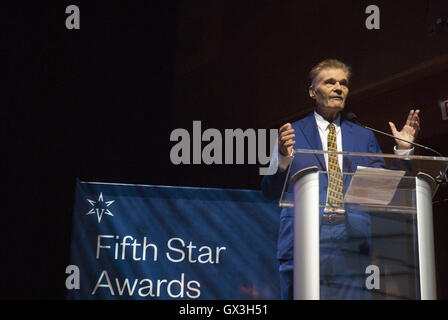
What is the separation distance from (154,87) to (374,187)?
10.4 feet

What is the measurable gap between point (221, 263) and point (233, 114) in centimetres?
235

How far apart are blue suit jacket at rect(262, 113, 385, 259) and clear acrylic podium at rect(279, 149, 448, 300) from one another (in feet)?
0.06

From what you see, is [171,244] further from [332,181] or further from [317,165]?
[332,181]

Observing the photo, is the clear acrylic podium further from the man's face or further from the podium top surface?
the man's face

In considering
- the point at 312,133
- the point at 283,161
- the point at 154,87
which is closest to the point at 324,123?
the point at 312,133

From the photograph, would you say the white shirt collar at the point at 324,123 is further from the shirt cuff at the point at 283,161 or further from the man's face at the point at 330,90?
the shirt cuff at the point at 283,161

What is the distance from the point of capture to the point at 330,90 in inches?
116

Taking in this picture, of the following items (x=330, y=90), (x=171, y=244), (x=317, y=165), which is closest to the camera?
(x=317, y=165)

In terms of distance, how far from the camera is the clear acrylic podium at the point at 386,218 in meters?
1.92

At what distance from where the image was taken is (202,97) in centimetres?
559

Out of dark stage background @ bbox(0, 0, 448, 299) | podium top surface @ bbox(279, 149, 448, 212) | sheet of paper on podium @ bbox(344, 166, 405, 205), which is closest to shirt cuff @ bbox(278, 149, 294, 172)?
podium top surface @ bbox(279, 149, 448, 212)

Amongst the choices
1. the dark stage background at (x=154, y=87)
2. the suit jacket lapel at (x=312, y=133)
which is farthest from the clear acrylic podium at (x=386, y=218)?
the dark stage background at (x=154, y=87)

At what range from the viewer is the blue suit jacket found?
2.01m
